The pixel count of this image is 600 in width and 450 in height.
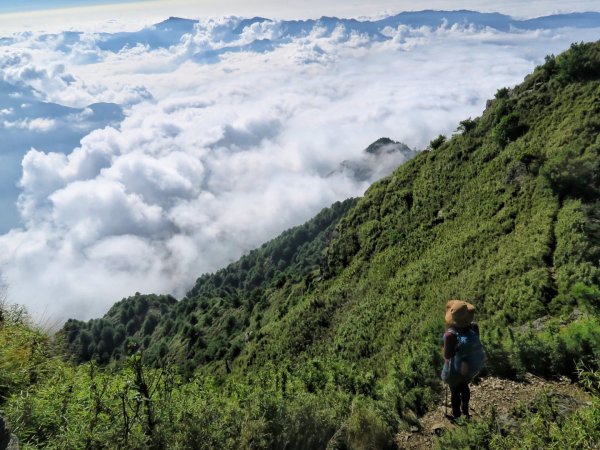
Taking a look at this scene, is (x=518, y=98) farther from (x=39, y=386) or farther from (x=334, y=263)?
(x=39, y=386)

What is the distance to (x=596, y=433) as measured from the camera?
4613 millimetres

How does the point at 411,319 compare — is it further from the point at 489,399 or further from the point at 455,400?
the point at 455,400

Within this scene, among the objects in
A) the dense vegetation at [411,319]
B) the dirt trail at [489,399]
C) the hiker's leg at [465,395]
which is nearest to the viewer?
the dense vegetation at [411,319]

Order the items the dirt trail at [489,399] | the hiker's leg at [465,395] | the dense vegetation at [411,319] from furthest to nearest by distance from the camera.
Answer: the hiker's leg at [465,395]
the dirt trail at [489,399]
the dense vegetation at [411,319]

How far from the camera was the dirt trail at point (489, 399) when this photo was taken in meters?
8.20

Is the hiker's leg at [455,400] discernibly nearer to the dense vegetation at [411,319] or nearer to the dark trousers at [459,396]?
the dark trousers at [459,396]

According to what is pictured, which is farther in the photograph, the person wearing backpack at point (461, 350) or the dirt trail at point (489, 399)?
the dirt trail at point (489, 399)

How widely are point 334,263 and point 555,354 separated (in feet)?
138

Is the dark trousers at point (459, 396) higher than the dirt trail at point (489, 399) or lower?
higher

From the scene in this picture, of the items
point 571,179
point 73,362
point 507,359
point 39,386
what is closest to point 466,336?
point 507,359

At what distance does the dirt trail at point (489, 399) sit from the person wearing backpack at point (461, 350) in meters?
0.62

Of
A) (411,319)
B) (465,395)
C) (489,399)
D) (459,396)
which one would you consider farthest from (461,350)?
(411,319)

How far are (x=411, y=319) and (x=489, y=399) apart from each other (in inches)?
695

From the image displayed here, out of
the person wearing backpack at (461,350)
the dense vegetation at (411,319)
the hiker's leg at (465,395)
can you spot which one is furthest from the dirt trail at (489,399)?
the person wearing backpack at (461,350)
